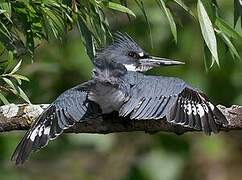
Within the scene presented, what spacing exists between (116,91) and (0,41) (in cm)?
37

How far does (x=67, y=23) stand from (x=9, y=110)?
265 millimetres

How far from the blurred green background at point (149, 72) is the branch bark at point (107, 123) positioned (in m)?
1.06

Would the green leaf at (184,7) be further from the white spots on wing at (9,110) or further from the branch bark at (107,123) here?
the white spots on wing at (9,110)

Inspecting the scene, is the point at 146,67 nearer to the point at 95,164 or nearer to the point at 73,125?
the point at 73,125

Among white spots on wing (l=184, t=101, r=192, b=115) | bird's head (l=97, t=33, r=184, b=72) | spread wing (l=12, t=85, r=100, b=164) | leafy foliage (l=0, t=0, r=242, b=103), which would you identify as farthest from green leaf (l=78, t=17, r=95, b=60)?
bird's head (l=97, t=33, r=184, b=72)

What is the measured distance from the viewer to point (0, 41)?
79.6 inches

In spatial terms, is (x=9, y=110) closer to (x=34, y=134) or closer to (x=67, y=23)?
(x=34, y=134)

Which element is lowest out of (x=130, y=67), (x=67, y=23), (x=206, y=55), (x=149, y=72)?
(x=149, y=72)

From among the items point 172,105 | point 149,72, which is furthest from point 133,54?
point 149,72

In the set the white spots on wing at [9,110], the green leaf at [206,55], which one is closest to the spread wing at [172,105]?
the green leaf at [206,55]

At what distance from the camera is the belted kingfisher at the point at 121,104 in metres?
2.17

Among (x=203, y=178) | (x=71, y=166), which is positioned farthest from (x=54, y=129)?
(x=203, y=178)

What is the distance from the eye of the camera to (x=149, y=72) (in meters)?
3.61

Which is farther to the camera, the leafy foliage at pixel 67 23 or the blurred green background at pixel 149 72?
the blurred green background at pixel 149 72
